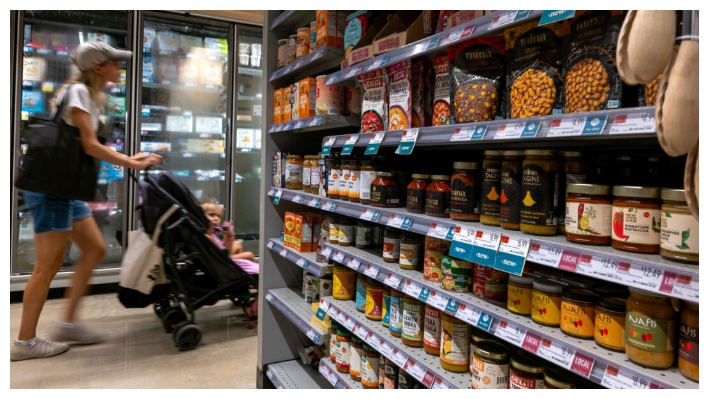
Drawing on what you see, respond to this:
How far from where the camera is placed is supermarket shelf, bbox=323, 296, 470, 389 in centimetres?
156

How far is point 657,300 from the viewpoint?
1.05m

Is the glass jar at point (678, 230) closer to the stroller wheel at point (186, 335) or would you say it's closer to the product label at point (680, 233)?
the product label at point (680, 233)

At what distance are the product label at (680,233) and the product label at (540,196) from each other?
0.30 metres

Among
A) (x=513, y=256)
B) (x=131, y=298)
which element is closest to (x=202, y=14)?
(x=131, y=298)

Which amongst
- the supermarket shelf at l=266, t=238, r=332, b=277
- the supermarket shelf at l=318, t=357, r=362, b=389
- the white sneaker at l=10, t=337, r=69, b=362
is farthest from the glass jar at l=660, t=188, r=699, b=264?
the white sneaker at l=10, t=337, r=69, b=362

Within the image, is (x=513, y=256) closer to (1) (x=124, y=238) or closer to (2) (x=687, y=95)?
(2) (x=687, y=95)

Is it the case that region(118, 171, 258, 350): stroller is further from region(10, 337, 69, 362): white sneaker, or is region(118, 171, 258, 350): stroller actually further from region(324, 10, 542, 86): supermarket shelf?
region(324, 10, 542, 86): supermarket shelf

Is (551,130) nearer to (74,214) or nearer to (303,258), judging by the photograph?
(303,258)

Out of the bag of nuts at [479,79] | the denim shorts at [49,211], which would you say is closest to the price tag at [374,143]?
the bag of nuts at [479,79]

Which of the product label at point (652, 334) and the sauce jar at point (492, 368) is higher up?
the product label at point (652, 334)

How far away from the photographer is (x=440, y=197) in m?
1.64

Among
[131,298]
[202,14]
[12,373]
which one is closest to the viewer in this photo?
[12,373]

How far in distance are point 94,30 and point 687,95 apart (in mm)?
5523

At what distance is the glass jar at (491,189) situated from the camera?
143 centimetres
